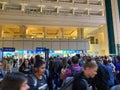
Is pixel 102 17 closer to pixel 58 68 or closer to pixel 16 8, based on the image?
pixel 16 8

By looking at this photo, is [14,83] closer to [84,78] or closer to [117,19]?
[84,78]

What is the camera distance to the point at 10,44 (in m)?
29.6

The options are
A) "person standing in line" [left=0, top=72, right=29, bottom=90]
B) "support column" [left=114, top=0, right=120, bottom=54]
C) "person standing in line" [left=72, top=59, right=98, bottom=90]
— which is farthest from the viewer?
"support column" [left=114, top=0, right=120, bottom=54]

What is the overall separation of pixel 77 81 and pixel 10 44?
91.3 ft

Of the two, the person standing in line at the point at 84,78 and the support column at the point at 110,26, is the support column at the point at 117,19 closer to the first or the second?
the support column at the point at 110,26

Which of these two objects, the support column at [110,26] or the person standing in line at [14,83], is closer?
the person standing in line at [14,83]

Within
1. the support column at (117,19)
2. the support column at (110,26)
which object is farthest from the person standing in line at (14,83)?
the support column at (117,19)

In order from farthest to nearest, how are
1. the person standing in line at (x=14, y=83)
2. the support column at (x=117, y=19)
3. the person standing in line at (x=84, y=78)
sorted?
1. the support column at (x=117, y=19)
2. the person standing in line at (x=84, y=78)
3. the person standing in line at (x=14, y=83)

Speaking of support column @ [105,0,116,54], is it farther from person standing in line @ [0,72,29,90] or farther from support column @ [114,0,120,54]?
person standing in line @ [0,72,29,90]

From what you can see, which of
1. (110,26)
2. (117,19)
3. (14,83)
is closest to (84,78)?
(14,83)

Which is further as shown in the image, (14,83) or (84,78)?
(84,78)

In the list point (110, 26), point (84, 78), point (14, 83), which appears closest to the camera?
point (14, 83)

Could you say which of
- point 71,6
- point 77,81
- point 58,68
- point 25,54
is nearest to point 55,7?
point 71,6

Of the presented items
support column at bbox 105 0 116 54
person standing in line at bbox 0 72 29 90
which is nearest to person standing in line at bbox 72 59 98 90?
person standing in line at bbox 0 72 29 90
